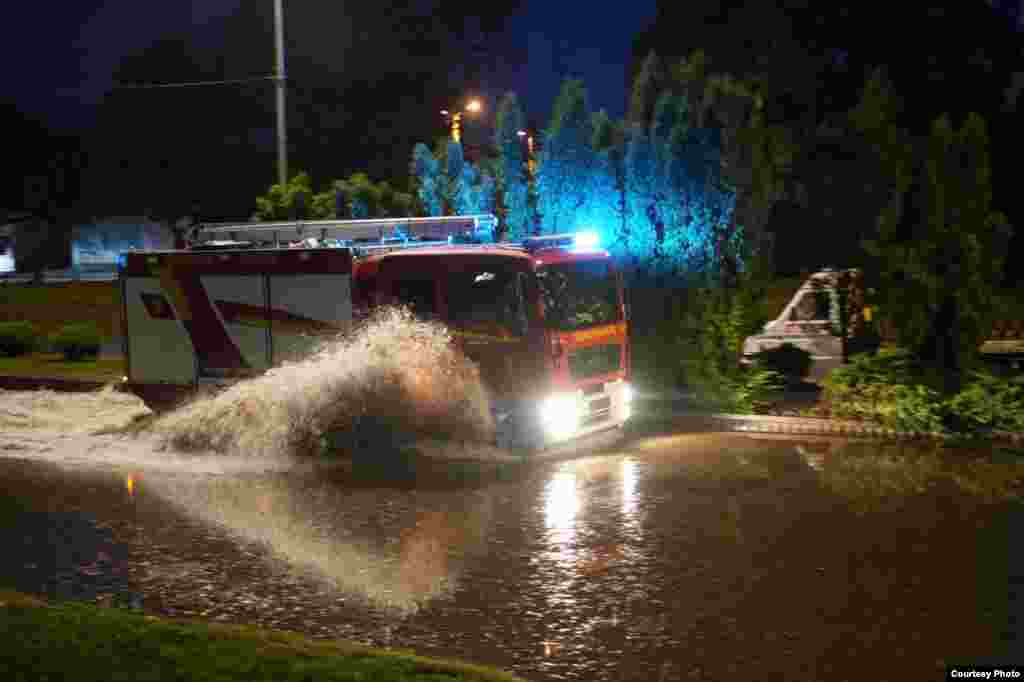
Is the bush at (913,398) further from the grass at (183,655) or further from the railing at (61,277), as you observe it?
the railing at (61,277)

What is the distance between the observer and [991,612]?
759 cm

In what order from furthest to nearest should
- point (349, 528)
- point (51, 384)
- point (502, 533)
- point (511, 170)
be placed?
point (51, 384) < point (511, 170) < point (349, 528) < point (502, 533)

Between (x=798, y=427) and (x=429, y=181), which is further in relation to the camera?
(x=429, y=181)

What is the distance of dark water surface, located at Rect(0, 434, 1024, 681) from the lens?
7.16 metres

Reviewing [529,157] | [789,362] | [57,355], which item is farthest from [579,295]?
[57,355]

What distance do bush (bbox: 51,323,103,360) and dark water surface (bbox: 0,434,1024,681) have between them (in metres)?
12.5

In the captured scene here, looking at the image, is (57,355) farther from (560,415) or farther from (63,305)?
(63,305)

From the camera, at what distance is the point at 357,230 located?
17047 mm

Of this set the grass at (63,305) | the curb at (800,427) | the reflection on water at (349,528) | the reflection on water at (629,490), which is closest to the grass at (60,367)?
the grass at (63,305)

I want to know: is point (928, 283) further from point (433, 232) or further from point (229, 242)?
point (229, 242)

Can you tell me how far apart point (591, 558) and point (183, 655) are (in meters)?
3.48

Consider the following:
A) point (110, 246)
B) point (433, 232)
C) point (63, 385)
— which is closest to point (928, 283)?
point (433, 232)

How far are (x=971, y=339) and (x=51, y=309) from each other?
3592 centimetres

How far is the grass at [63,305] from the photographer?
40.2 meters
